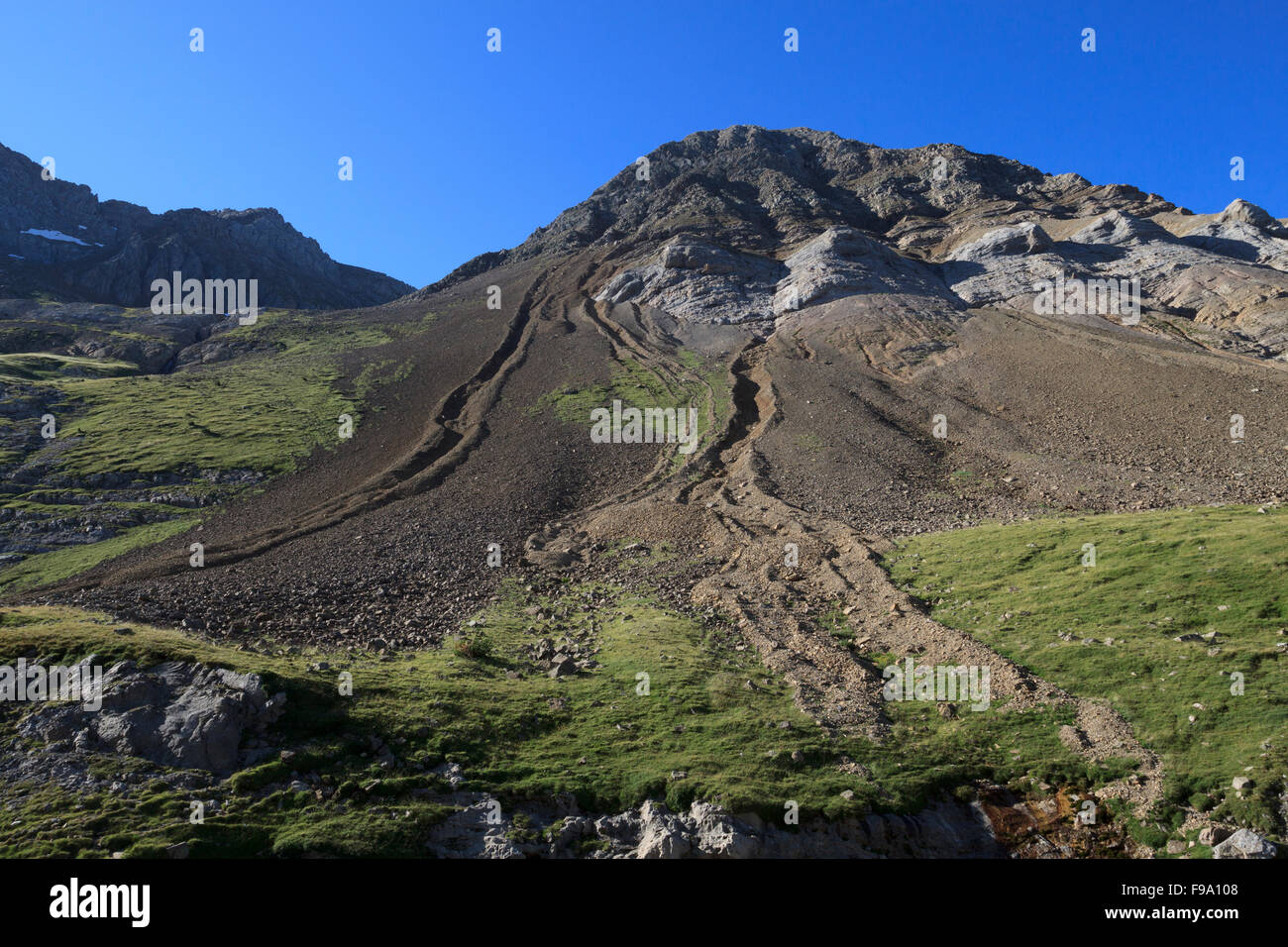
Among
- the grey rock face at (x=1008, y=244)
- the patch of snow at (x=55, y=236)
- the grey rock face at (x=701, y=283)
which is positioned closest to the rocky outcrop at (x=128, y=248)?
the patch of snow at (x=55, y=236)

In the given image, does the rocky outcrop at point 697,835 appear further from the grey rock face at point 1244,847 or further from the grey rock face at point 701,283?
the grey rock face at point 701,283

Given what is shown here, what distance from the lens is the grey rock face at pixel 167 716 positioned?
1304 cm

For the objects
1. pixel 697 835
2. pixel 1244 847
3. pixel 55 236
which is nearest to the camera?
pixel 1244 847

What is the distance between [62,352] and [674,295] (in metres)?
84.6

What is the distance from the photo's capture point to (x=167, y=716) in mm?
13734

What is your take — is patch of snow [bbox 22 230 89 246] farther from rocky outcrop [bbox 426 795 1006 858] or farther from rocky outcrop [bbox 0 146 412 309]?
rocky outcrop [bbox 426 795 1006 858]

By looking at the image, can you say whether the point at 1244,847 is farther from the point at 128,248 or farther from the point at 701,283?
the point at 128,248

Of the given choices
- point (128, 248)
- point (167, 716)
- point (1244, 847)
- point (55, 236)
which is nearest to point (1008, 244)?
point (1244, 847)

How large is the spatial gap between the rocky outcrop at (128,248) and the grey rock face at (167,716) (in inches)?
6715

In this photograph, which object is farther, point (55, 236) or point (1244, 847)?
point (55, 236)

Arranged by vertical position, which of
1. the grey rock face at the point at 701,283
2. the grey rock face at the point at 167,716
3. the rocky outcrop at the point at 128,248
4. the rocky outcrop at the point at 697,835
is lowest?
the rocky outcrop at the point at 697,835

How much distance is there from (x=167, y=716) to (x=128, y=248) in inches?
7630

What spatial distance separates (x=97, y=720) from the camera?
13.5 metres

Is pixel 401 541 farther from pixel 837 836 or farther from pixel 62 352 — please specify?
pixel 62 352
